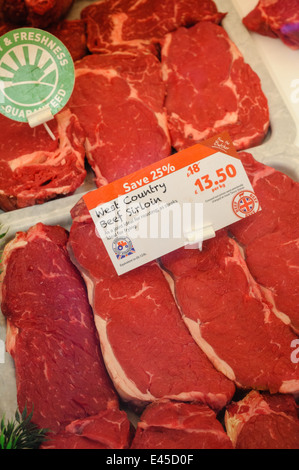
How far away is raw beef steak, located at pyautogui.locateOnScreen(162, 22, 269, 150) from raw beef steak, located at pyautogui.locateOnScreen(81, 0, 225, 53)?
0.30ft

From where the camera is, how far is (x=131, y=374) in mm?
1559

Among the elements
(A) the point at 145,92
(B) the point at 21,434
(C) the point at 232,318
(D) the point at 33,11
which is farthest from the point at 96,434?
(D) the point at 33,11

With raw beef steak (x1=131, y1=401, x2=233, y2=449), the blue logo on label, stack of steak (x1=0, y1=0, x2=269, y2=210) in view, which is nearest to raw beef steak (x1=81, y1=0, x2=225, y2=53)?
stack of steak (x1=0, y1=0, x2=269, y2=210)

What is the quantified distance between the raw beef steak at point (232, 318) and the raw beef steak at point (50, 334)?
40cm

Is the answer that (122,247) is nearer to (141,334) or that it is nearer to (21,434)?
(141,334)

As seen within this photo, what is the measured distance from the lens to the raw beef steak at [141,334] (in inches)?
60.3

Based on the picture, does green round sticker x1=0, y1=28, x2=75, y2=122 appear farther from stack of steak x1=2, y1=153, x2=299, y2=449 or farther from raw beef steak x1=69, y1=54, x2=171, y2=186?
stack of steak x1=2, y1=153, x2=299, y2=449

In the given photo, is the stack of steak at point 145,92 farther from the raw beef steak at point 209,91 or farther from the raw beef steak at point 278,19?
the raw beef steak at point 278,19

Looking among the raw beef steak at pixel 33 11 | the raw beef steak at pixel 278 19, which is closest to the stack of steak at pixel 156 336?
the raw beef steak at pixel 278 19

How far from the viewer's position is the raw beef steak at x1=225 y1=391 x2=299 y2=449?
140 cm

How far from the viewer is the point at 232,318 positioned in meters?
1.64

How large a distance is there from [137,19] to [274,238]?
4.87 ft

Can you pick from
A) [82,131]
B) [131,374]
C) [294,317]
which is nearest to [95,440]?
[131,374]
